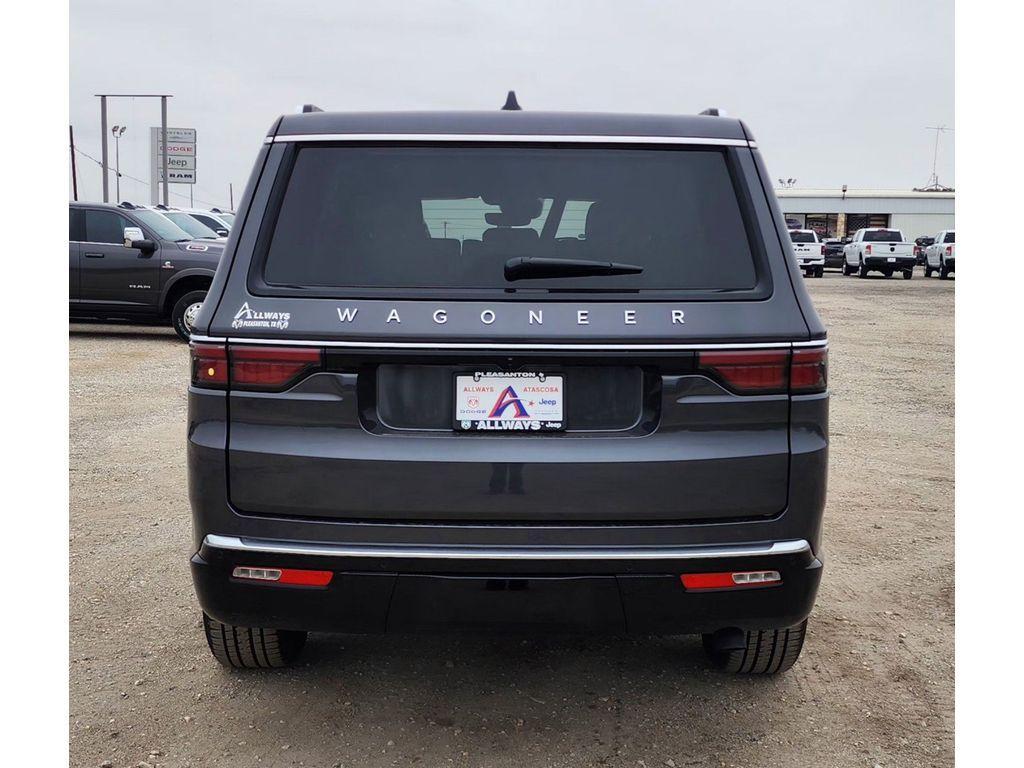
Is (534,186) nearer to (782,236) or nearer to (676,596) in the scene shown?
(782,236)

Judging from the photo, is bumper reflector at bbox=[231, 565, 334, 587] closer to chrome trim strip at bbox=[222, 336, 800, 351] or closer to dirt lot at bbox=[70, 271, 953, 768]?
dirt lot at bbox=[70, 271, 953, 768]

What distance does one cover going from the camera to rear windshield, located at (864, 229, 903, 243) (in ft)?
127

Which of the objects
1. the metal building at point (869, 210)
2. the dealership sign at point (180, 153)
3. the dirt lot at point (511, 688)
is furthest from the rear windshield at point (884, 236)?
the dealership sign at point (180, 153)

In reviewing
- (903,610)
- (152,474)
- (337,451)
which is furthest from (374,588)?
(152,474)

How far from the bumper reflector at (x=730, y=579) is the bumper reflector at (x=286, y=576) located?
99cm

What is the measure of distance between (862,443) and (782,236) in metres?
5.41

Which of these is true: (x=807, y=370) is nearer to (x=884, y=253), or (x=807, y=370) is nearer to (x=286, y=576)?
(x=286, y=576)

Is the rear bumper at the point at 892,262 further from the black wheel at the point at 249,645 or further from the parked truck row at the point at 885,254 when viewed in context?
the black wheel at the point at 249,645

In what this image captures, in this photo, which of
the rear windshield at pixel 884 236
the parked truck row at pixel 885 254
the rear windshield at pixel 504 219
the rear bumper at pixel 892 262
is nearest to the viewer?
the rear windshield at pixel 504 219

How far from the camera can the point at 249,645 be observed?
3.51 metres

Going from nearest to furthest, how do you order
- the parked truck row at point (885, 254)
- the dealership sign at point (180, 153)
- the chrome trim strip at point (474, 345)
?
the chrome trim strip at point (474, 345) < the parked truck row at point (885, 254) < the dealership sign at point (180, 153)

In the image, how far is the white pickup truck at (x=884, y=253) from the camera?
38.1 m

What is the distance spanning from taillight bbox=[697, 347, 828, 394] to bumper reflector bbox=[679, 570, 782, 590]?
0.51 metres

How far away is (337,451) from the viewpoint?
2750 millimetres
